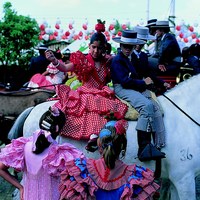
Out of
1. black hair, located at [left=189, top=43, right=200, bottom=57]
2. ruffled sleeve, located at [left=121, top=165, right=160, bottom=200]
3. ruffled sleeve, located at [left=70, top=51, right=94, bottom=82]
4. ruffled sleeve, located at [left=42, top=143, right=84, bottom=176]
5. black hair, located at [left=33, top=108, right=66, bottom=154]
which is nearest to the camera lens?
ruffled sleeve, located at [left=121, top=165, right=160, bottom=200]

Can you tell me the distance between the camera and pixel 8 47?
2800cm

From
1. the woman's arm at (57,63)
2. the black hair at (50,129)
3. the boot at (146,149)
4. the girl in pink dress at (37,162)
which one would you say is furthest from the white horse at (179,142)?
the girl in pink dress at (37,162)

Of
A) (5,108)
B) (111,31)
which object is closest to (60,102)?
(5,108)

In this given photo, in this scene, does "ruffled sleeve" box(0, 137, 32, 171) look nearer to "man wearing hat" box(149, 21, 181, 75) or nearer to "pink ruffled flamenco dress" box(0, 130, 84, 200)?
"pink ruffled flamenco dress" box(0, 130, 84, 200)

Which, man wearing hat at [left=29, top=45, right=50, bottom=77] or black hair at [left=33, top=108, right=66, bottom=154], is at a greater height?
black hair at [left=33, top=108, right=66, bottom=154]

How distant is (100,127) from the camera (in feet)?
18.4

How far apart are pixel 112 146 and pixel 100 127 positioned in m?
2.28

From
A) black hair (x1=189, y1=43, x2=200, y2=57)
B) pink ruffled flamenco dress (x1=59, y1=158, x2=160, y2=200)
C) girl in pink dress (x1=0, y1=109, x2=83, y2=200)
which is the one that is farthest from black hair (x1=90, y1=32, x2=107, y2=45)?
black hair (x1=189, y1=43, x2=200, y2=57)

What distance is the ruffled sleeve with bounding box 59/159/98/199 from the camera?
3.31 metres

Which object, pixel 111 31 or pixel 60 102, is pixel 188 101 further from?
pixel 111 31

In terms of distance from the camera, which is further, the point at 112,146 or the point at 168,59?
the point at 168,59

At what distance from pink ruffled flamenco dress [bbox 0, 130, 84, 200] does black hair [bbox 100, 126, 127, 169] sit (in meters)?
0.77

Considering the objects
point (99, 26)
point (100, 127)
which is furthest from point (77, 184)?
point (99, 26)

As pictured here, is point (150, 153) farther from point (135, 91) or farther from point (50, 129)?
point (50, 129)
